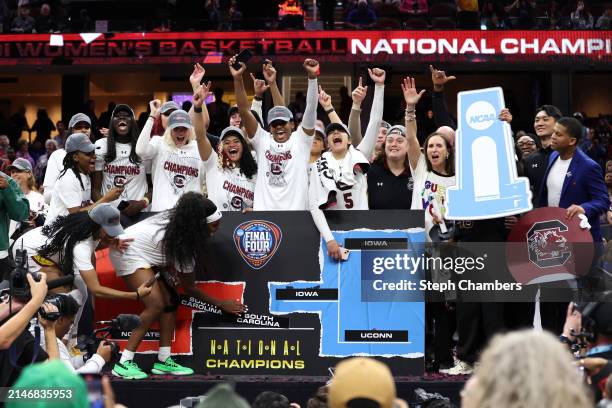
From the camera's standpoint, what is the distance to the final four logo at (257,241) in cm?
851

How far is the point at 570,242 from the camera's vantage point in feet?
26.8

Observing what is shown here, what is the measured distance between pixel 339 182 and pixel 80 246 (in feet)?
7.01

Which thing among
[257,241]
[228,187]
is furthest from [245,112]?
[257,241]

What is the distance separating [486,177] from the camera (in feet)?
26.7

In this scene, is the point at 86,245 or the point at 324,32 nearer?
the point at 86,245

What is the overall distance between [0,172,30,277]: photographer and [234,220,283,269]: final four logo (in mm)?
1781

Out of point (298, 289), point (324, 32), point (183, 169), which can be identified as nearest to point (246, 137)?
point (183, 169)

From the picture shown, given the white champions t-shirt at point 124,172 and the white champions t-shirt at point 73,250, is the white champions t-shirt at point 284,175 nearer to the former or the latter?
the white champions t-shirt at point 124,172

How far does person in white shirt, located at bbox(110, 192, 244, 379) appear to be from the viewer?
823 centimetres

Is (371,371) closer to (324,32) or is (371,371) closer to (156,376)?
(156,376)

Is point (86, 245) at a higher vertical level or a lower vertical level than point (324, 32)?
lower

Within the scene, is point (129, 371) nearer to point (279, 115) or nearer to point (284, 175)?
point (284, 175)

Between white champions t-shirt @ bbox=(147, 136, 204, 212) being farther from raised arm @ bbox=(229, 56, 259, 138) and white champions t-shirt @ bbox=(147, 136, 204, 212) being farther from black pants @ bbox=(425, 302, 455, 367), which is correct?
black pants @ bbox=(425, 302, 455, 367)

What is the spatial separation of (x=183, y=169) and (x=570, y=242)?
326cm
